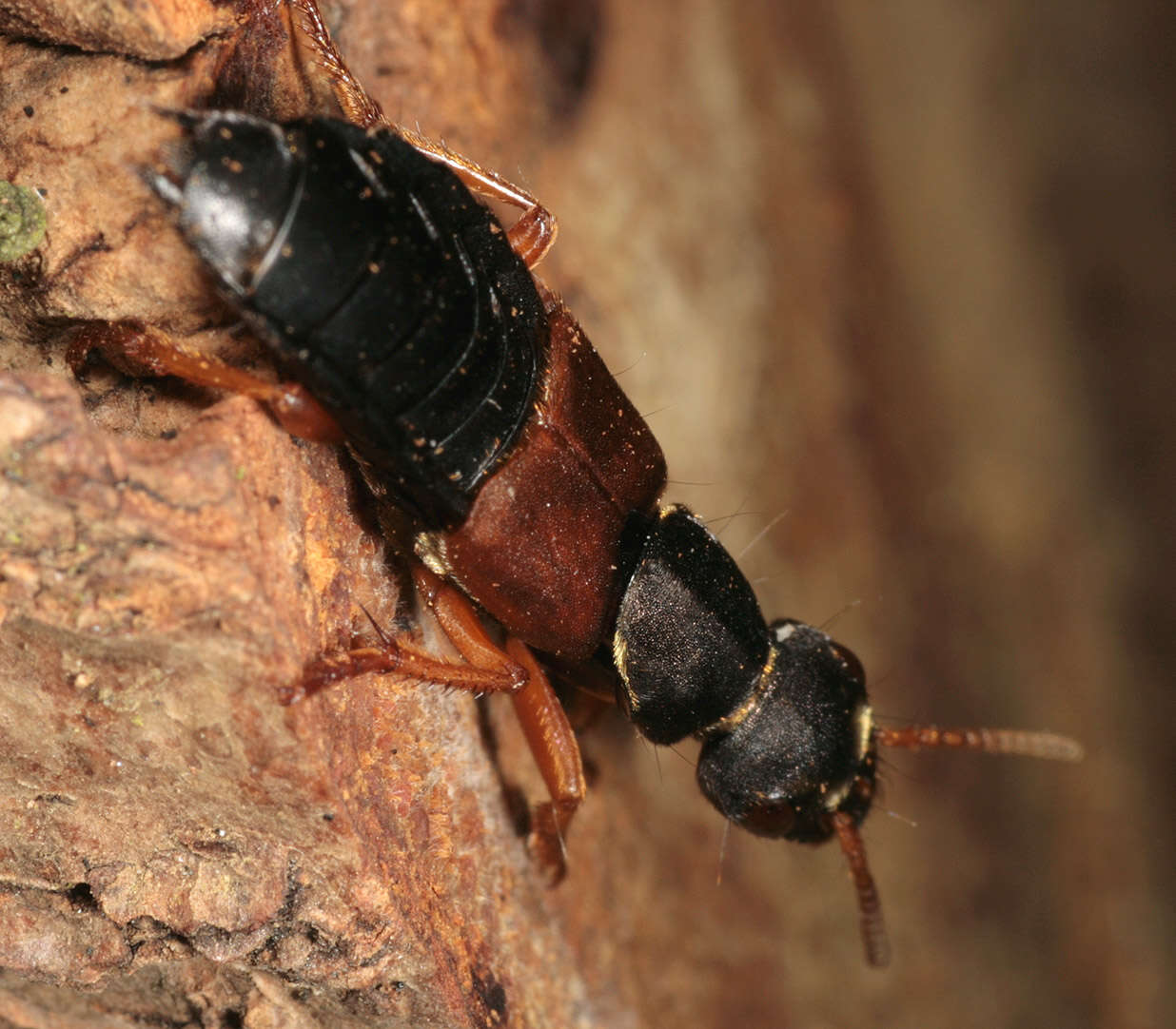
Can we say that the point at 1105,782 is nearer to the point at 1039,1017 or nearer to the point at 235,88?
the point at 1039,1017

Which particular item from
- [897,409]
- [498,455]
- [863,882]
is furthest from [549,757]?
[897,409]

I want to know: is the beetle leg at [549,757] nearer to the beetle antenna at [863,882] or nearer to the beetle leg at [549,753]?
the beetle leg at [549,753]

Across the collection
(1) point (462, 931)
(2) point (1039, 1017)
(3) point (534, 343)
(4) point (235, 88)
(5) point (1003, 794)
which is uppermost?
(4) point (235, 88)

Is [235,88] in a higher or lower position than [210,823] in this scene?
higher

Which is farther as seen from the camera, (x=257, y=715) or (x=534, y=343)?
(x=534, y=343)

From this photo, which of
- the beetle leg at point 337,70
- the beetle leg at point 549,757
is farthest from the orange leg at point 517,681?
the beetle leg at point 337,70

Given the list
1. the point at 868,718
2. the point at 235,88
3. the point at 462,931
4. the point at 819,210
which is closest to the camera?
the point at 235,88

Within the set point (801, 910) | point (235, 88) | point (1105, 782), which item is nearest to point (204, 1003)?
point (235, 88)
